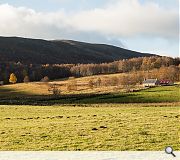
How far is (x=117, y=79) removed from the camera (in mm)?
169875

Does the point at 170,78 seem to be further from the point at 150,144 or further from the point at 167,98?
the point at 150,144

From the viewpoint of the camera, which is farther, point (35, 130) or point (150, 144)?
point (35, 130)

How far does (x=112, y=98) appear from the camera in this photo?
85.8 m

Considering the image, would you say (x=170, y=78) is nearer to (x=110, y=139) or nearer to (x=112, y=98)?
(x=112, y=98)

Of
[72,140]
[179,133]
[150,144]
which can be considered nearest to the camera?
[150,144]

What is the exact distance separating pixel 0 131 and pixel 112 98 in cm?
6152

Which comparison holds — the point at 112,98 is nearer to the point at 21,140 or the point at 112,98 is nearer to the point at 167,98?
the point at 167,98

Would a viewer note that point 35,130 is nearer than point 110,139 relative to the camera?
No

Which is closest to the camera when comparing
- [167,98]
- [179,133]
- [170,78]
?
[179,133]
